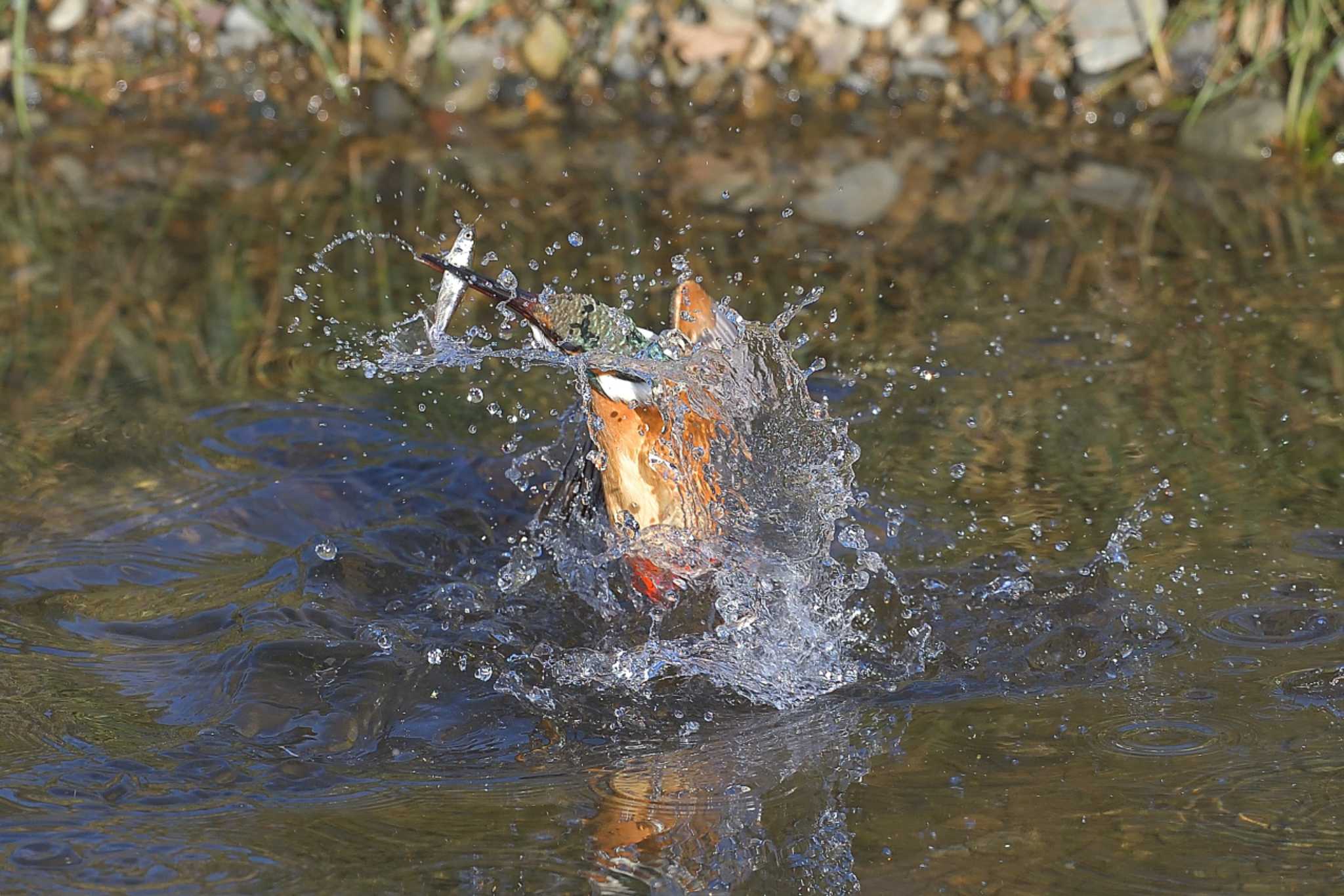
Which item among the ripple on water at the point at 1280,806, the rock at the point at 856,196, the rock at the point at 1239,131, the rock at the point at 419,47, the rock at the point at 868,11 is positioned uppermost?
the rock at the point at 868,11

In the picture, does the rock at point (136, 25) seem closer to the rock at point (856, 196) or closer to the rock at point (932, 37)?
the rock at point (856, 196)

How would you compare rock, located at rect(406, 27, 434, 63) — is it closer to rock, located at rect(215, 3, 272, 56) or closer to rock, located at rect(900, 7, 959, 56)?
rock, located at rect(215, 3, 272, 56)

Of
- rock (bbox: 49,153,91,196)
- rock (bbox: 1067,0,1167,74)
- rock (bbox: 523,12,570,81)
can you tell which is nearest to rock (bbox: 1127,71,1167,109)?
rock (bbox: 1067,0,1167,74)

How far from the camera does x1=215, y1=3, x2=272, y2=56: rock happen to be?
708 centimetres

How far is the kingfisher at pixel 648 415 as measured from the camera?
9.68 feet

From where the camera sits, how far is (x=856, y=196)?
6012mm

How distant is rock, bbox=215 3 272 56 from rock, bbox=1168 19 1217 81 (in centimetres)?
390

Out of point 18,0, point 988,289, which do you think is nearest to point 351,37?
point 18,0

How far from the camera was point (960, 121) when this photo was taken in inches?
270

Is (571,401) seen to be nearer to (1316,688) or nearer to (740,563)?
(740,563)

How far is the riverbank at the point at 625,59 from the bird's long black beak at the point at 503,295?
4057mm

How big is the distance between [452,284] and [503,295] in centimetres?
25

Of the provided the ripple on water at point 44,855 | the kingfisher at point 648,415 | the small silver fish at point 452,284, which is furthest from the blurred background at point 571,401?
Result: the small silver fish at point 452,284

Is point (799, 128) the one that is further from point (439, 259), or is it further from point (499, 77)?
point (439, 259)
